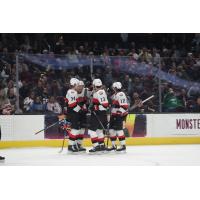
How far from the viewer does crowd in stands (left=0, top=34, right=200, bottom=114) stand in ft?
36.9

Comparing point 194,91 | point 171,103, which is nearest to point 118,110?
point 171,103

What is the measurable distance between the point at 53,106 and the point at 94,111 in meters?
2.06

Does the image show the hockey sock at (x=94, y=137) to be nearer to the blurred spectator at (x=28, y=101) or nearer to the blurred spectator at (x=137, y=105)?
the blurred spectator at (x=28, y=101)

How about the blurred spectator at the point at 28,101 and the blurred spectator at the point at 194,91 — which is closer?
the blurred spectator at the point at 28,101

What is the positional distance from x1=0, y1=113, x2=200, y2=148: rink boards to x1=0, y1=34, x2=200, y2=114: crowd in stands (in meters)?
0.20

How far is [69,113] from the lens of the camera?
9.57 m

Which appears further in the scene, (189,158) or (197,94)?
(197,94)

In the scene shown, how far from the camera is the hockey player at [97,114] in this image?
30.9ft

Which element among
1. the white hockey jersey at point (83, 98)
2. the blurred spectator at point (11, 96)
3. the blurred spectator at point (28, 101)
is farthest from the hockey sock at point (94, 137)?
the blurred spectator at point (11, 96)

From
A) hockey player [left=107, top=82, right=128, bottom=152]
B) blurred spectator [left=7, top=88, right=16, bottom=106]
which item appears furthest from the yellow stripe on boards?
hockey player [left=107, top=82, right=128, bottom=152]

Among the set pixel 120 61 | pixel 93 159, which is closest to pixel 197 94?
pixel 120 61

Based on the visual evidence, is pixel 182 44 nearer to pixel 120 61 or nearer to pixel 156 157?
pixel 120 61

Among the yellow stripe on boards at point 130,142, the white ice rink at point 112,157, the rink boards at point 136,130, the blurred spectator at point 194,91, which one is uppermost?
the blurred spectator at point 194,91

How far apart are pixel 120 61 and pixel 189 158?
365 cm
